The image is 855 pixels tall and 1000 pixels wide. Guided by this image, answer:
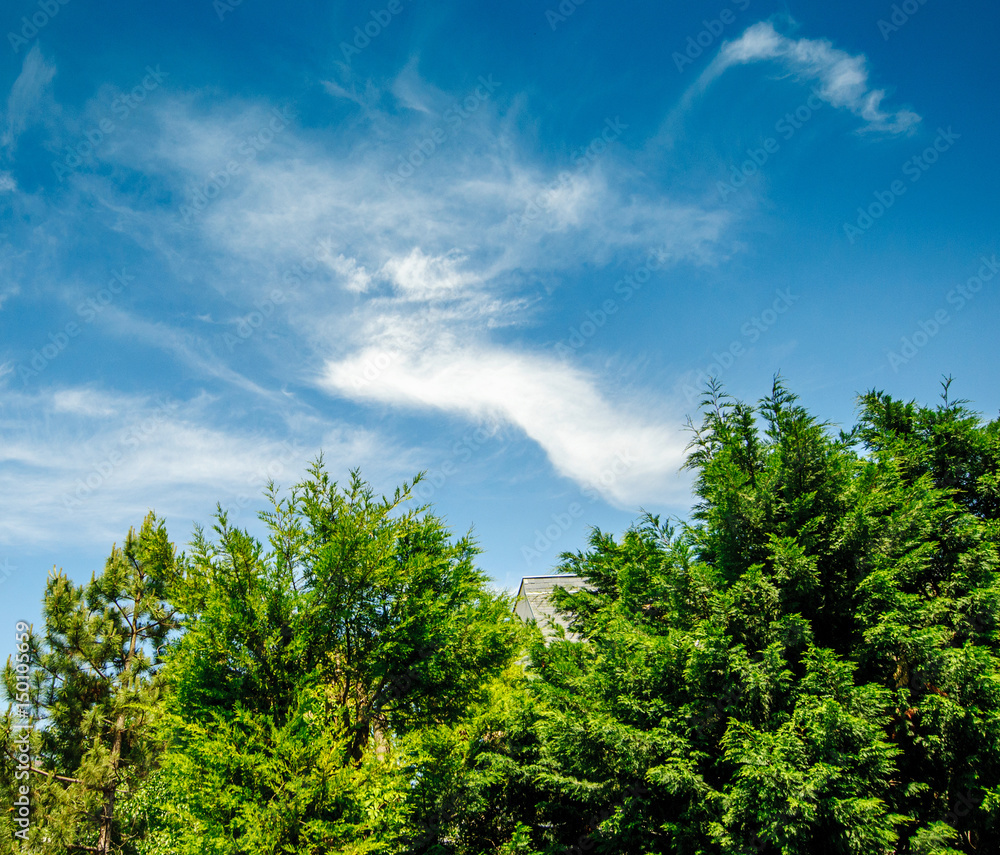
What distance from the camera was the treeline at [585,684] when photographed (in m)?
8.77

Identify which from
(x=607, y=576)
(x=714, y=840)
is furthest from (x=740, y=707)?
(x=607, y=576)

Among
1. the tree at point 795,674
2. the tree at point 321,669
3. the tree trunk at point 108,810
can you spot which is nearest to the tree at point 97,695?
the tree trunk at point 108,810

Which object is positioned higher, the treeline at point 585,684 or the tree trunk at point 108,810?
the treeline at point 585,684

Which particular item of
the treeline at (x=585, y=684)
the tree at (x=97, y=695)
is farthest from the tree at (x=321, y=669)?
the tree at (x=97, y=695)

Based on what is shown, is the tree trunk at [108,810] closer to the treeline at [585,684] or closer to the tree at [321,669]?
the treeline at [585,684]

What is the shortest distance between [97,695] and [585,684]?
476 inches

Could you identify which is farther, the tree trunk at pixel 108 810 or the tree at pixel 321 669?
the tree trunk at pixel 108 810

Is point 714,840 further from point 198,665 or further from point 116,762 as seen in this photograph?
point 116,762

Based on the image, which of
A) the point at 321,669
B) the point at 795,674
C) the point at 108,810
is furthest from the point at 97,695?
the point at 795,674

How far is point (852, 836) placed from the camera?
7.85 metres

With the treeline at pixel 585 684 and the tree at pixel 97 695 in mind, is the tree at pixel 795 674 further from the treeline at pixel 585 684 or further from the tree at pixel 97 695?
the tree at pixel 97 695

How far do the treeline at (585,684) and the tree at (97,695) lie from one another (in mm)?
60

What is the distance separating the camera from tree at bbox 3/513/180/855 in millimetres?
11711

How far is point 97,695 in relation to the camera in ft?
42.9
